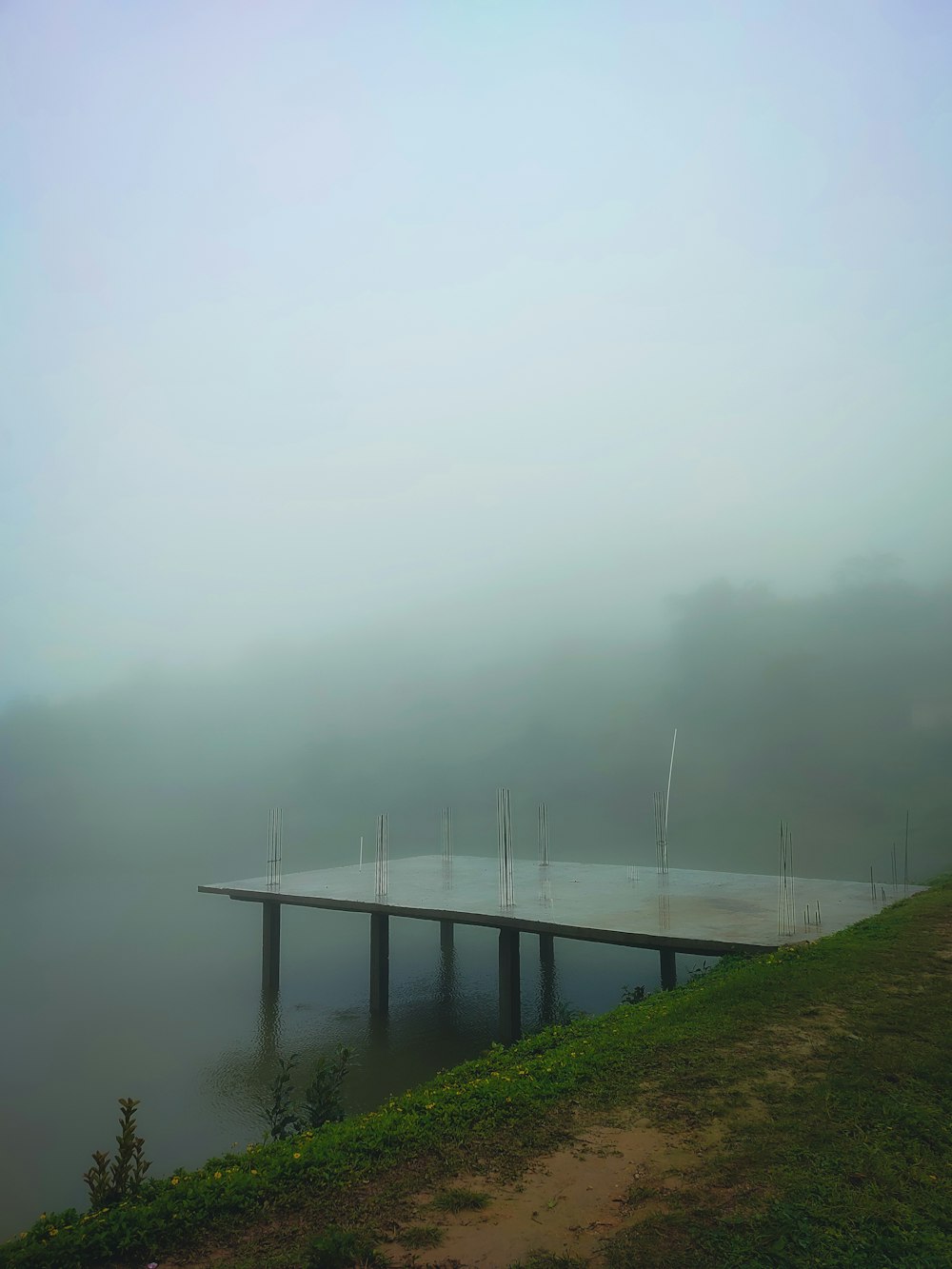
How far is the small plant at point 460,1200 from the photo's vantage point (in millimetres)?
3871

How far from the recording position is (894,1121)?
452 cm

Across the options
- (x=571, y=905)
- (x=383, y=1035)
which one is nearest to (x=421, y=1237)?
(x=571, y=905)

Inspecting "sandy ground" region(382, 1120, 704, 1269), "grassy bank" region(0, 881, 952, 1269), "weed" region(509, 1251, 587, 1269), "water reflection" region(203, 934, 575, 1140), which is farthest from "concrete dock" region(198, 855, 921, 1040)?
"weed" region(509, 1251, 587, 1269)

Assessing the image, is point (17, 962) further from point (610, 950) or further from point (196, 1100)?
point (610, 950)

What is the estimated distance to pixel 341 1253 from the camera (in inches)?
132

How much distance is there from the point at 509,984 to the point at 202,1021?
5.70 metres

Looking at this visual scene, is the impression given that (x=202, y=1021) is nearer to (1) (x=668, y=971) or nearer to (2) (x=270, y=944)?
(2) (x=270, y=944)

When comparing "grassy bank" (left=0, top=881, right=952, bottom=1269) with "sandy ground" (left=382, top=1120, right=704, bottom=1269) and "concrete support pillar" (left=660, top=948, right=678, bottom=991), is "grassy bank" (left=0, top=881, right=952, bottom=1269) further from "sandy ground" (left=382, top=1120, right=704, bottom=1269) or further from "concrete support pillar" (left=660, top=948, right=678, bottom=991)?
"concrete support pillar" (left=660, top=948, right=678, bottom=991)

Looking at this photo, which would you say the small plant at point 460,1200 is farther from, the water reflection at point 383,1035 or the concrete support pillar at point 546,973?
the concrete support pillar at point 546,973

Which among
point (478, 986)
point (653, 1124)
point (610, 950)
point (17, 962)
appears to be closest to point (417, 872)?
point (478, 986)

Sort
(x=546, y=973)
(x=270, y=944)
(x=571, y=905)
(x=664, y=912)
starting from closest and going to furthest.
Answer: (x=664, y=912) < (x=571, y=905) < (x=270, y=944) < (x=546, y=973)

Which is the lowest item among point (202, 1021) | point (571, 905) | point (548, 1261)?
point (202, 1021)

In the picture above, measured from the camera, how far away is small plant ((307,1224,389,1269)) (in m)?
3.33

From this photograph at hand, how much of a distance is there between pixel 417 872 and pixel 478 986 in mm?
2974
